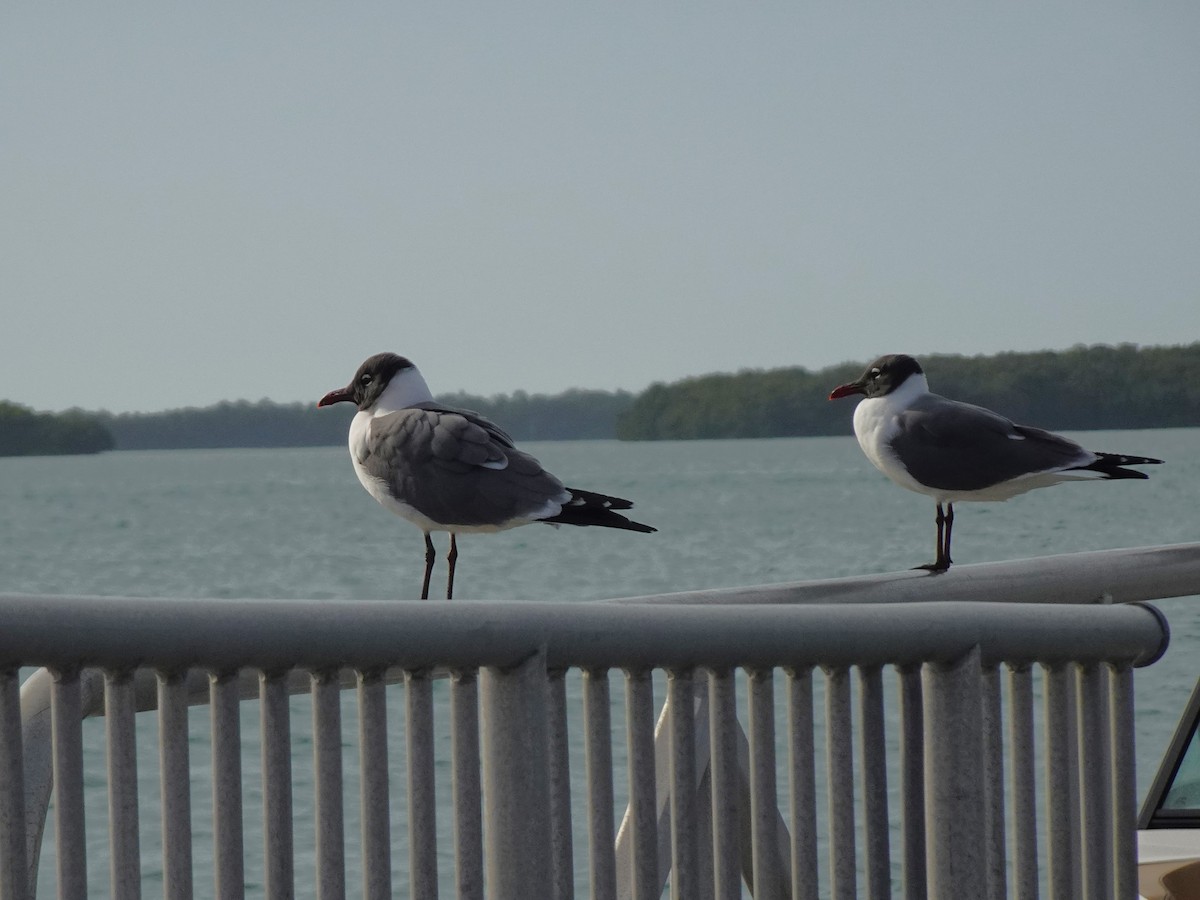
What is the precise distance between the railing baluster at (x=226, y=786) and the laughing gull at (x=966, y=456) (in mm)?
2188

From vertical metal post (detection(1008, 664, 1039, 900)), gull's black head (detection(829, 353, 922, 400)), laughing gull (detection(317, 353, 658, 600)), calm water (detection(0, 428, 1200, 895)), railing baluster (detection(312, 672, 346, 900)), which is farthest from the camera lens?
calm water (detection(0, 428, 1200, 895))

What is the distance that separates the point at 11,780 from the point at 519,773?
1.34ft

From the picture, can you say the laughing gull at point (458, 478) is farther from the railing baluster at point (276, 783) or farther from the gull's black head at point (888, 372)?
the railing baluster at point (276, 783)

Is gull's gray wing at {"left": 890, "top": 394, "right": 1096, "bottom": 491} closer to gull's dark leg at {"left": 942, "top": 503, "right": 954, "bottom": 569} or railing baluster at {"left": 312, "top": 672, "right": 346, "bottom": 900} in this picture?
gull's dark leg at {"left": 942, "top": 503, "right": 954, "bottom": 569}

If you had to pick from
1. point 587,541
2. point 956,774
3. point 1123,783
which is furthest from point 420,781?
point 587,541

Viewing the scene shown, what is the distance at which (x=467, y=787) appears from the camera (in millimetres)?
1329

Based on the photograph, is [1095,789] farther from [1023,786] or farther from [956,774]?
[956,774]

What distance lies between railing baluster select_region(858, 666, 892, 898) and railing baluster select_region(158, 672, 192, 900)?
62 cm

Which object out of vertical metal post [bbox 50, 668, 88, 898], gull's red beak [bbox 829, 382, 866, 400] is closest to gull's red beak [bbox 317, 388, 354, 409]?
gull's red beak [bbox 829, 382, 866, 400]

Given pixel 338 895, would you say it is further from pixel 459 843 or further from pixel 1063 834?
pixel 1063 834

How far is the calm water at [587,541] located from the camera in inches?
1585

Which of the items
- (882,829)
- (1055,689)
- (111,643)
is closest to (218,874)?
(111,643)

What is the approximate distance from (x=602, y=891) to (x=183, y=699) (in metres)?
0.40

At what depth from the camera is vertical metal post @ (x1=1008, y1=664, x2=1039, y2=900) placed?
4.94ft
